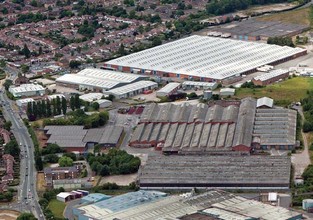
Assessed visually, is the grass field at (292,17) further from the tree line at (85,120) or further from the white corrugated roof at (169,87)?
the tree line at (85,120)

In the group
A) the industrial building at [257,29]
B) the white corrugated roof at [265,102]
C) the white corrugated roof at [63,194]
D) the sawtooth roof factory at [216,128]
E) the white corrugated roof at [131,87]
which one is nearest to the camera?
the white corrugated roof at [63,194]

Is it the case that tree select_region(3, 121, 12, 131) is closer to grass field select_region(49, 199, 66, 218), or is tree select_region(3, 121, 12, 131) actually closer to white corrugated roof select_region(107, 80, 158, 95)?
white corrugated roof select_region(107, 80, 158, 95)

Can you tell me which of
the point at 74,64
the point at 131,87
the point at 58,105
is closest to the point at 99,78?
the point at 131,87

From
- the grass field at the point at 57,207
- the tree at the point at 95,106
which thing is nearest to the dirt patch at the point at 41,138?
the tree at the point at 95,106

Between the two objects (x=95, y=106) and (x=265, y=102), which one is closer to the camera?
(x=265, y=102)

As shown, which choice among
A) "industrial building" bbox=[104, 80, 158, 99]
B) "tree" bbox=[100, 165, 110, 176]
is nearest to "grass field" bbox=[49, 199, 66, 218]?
"tree" bbox=[100, 165, 110, 176]

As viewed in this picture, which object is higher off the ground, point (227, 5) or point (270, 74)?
point (227, 5)

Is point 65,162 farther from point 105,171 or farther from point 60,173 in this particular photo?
point 105,171
